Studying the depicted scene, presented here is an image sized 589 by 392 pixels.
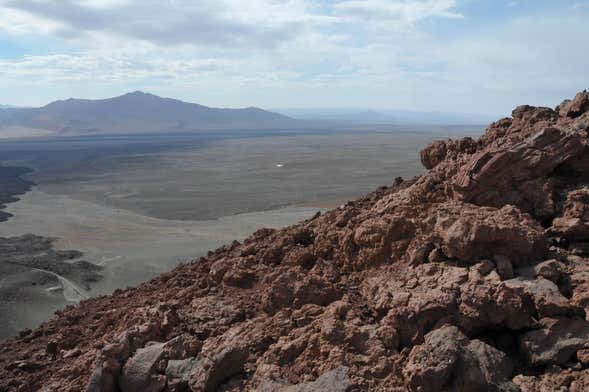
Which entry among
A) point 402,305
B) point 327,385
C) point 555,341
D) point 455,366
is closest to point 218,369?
point 327,385

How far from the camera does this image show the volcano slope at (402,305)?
257 inches

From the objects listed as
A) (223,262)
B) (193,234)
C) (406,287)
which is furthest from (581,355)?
(193,234)

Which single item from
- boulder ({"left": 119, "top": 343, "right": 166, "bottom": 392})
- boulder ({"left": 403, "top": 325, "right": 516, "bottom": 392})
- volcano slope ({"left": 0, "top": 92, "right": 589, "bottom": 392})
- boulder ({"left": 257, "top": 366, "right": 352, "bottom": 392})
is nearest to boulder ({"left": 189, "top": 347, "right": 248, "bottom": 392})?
volcano slope ({"left": 0, "top": 92, "right": 589, "bottom": 392})

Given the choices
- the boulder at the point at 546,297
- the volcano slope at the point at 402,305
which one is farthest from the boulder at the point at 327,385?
the boulder at the point at 546,297

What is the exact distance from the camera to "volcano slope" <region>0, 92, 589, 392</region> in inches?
257

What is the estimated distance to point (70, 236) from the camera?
37531mm

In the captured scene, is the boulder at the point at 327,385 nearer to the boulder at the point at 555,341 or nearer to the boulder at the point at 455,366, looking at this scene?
the boulder at the point at 455,366

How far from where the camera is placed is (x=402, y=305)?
7406 millimetres

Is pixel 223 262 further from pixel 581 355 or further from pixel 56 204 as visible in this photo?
pixel 56 204

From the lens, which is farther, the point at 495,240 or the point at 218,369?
the point at 495,240

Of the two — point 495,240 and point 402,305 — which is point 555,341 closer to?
point 495,240

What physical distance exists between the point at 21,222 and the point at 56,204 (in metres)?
8.78

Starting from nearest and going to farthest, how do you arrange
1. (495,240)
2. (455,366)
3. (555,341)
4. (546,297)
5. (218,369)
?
(455,366), (555,341), (546,297), (218,369), (495,240)

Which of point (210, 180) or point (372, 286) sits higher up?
point (372, 286)
